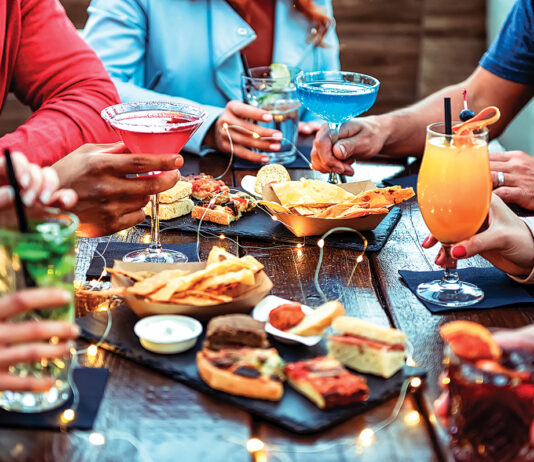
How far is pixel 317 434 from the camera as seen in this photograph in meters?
0.94

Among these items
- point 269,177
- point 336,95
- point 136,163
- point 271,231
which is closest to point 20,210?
point 136,163

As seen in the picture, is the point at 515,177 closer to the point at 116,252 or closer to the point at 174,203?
the point at 174,203

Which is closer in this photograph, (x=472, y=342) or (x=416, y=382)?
(x=472, y=342)

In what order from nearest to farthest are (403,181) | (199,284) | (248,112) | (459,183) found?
1. (199,284)
2. (459,183)
3. (403,181)
4. (248,112)

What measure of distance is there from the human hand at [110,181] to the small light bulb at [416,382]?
686 mm

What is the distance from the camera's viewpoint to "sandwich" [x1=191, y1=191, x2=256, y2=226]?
1751 mm

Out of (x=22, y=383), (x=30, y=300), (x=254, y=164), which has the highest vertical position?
(x=30, y=300)

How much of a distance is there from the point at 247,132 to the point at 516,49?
103cm

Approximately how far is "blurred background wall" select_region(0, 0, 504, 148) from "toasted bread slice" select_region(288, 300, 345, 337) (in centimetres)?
423

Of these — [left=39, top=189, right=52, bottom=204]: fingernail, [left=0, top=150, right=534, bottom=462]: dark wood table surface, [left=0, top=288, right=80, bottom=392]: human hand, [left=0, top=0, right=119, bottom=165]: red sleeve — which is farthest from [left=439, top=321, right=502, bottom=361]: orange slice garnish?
[left=0, top=0, right=119, bottom=165]: red sleeve

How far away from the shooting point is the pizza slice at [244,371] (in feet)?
3.28

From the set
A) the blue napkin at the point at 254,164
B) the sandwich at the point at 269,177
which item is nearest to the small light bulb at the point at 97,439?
the sandwich at the point at 269,177

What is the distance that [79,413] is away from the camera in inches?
38.4

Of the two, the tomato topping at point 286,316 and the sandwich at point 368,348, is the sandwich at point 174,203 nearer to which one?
the tomato topping at point 286,316
